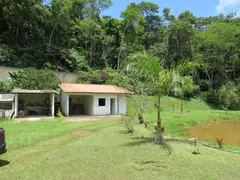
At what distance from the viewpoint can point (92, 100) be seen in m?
18.5

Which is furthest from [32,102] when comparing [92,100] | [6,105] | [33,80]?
[92,100]

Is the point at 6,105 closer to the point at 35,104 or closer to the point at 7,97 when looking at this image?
the point at 7,97

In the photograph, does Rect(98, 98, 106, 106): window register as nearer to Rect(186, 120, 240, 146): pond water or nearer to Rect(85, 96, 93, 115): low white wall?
Rect(85, 96, 93, 115): low white wall

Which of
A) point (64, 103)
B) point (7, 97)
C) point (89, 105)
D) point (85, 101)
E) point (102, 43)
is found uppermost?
point (102, 43)

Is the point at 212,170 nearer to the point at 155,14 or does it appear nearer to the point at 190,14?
the point at 190,14

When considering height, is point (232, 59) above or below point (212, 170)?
above

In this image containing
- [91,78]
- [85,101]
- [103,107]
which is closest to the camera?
[103,107]

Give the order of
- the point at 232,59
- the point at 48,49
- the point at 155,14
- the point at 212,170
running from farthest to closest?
the point at 155,14 → the point at 232,59 → the point at 48,49 → the point at 212,170

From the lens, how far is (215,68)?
125ft

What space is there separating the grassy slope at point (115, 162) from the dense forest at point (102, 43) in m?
16.4

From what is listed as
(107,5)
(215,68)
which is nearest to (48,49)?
(107,5)

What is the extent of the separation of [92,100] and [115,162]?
514 inches

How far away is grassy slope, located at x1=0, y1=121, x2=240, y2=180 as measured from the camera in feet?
16.1

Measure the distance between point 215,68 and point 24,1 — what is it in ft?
113
